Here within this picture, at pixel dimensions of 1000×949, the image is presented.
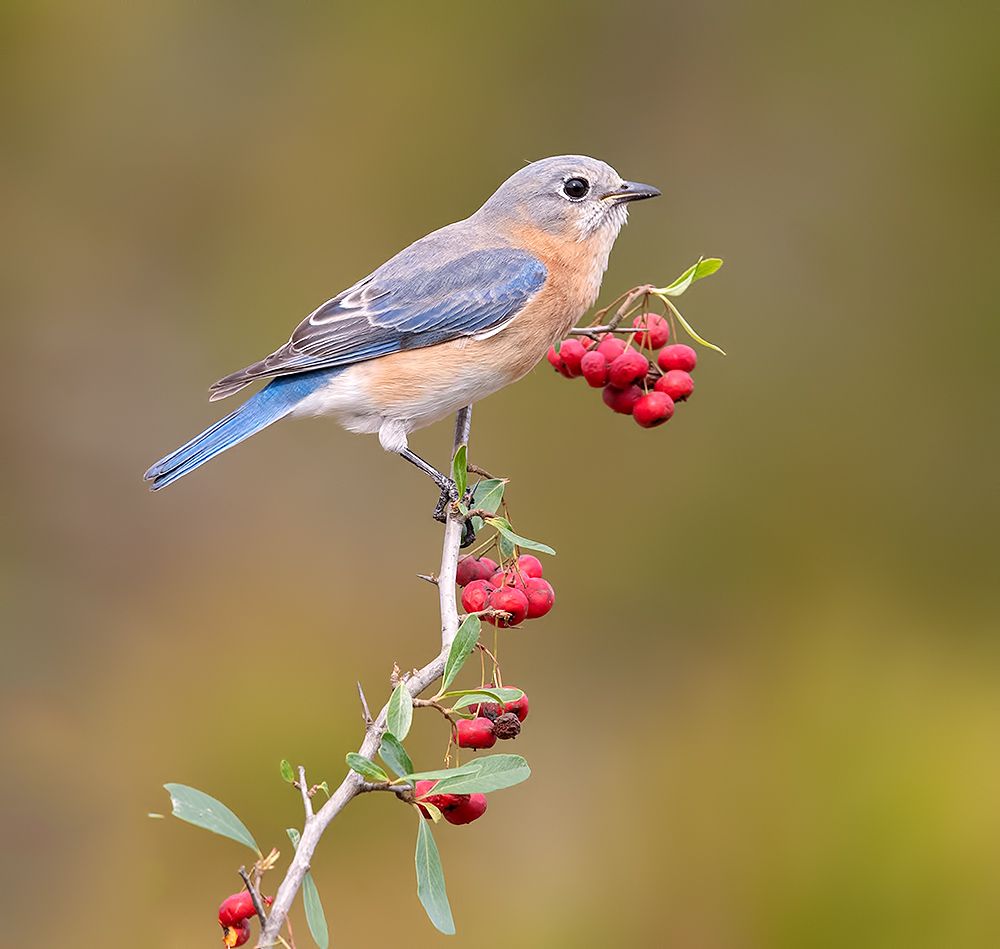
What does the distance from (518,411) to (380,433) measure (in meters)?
1.99

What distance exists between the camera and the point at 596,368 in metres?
3.10

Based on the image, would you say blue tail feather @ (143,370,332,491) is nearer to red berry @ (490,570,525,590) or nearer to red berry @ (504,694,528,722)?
red berry @ (490,570,525,590)

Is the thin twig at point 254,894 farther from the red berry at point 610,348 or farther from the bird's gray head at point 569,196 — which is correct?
the bird's gray head at point 569,196

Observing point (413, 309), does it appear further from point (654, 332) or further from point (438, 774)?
point (438, 774)

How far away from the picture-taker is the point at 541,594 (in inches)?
99.1

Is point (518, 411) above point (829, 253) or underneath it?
underneath

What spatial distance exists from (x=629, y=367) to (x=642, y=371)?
0.12ft

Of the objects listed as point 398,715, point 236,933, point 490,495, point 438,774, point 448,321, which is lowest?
point 236,933

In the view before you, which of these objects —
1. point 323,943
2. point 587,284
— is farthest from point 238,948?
point 587,284

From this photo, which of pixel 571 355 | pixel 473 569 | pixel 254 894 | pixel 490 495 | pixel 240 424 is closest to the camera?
pixel 254 894

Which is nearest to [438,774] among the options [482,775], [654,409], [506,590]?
[482,775]

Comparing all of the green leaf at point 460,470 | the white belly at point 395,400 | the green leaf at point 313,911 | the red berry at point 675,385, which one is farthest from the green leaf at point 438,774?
the white belly at point 395,400

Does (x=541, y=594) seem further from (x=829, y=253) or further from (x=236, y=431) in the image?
(x=829, y=253)

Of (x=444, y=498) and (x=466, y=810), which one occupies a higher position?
(x=444, y=498)
